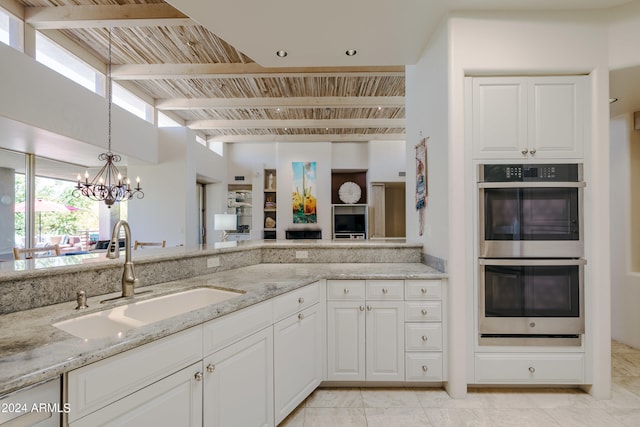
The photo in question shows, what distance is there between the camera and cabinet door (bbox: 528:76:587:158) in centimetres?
217

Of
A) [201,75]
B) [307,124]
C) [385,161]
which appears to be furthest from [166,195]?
[385,161]

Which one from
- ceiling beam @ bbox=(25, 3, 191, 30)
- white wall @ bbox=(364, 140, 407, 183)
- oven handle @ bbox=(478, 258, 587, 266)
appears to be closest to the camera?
oven handle @ bbox=(478, 258, 587, 266)

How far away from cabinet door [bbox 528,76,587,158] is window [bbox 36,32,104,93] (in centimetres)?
560

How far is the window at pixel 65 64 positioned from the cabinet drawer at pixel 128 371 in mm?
4783

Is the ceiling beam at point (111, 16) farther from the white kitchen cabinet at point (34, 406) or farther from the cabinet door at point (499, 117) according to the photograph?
the white kitchen cabinet at point (34, 406)

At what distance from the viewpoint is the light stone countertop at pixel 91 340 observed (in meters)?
0.82

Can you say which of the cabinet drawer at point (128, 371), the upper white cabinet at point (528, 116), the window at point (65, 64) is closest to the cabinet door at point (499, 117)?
the upper white cabinet at point (528, 116)

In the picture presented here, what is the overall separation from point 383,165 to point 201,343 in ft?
22.9

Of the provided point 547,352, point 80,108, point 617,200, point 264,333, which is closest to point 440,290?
point 547,352

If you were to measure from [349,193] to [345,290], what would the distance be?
19.6ft

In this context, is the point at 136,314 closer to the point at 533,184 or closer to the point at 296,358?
the point at 296,358

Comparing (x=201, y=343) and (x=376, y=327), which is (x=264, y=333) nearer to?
(x=201, y=343)

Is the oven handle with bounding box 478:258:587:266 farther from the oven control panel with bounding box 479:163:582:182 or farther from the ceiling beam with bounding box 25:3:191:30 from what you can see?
the ceiling beam with bounding box 25:3:191:30

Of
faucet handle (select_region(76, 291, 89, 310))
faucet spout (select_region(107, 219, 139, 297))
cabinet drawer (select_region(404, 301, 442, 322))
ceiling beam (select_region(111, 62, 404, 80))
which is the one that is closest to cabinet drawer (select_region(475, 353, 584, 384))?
cabinet drawer (select_region(404, 301, 442, 322))
